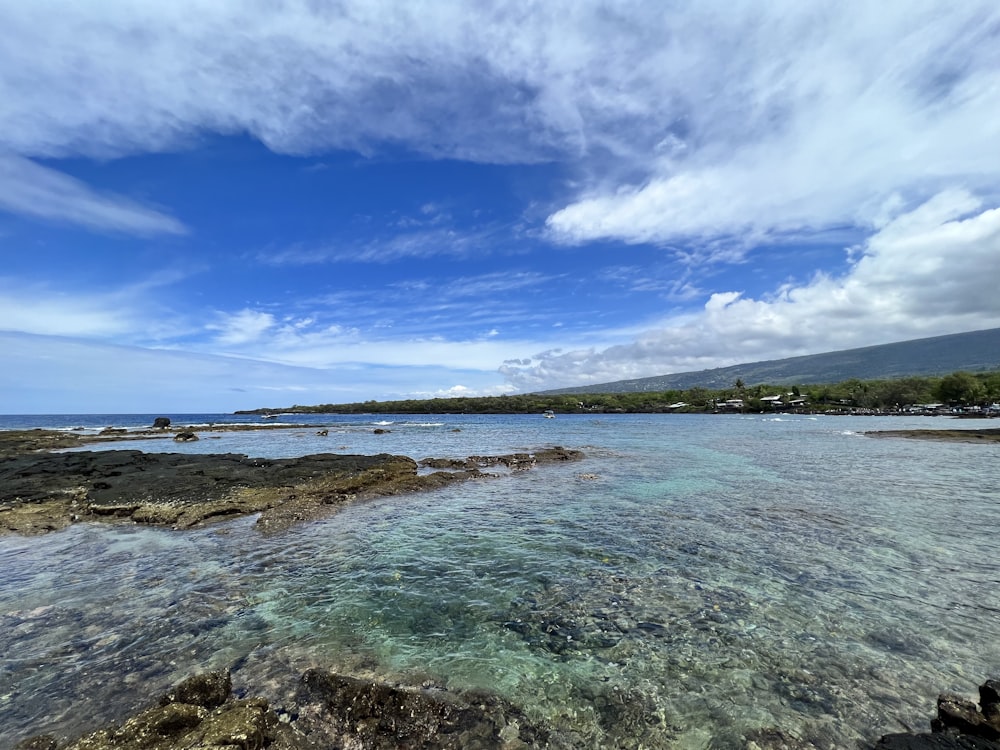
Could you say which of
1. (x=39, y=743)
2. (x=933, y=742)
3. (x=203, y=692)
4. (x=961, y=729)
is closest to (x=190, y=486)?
(x=39, y=743)

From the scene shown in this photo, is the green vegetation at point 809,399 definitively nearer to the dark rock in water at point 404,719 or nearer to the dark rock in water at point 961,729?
the dark rock in water at point 961,729

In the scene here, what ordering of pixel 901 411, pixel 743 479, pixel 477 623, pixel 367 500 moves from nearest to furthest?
pixel 477 623 < pixel 367 500 < pixel 743 479 < pixel 901 411

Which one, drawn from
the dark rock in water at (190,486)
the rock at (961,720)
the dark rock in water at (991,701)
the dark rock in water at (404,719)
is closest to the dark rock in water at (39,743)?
the dark rock in water at (404,719)

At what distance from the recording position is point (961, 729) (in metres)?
5.34

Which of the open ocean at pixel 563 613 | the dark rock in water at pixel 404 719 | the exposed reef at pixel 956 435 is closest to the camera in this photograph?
the dark rock in water at pixel 404 719

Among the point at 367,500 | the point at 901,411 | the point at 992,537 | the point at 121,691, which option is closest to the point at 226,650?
the point at 121,691

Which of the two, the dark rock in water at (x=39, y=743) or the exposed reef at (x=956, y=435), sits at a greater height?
the dark rock in water at (x=39, y=743)

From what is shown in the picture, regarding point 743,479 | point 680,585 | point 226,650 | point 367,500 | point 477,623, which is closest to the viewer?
point 226,650

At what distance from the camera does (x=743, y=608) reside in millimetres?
9367

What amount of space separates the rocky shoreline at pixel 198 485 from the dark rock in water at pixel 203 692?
10196 mm

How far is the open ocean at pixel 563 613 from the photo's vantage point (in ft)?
21.4

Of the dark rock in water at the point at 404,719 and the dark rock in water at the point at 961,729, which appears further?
the dark rock in water at the point at 404,719

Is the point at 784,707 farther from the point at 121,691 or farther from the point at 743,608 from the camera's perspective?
the point at 121,691

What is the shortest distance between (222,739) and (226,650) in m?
3.34
